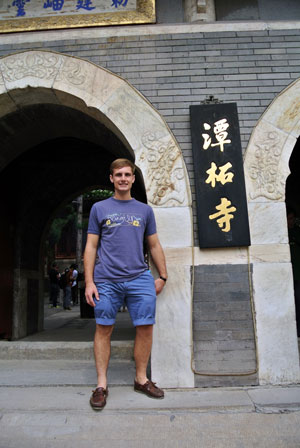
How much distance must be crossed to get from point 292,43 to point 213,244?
95.4 inches

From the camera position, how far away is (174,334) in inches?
125

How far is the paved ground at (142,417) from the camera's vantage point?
2207 mm

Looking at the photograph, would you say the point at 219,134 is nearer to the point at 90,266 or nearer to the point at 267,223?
the point at 267,223

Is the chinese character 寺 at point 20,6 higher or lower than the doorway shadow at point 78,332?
higher

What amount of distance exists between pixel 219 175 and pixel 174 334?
159 cm

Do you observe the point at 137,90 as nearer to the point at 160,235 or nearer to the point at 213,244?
the point at 160,235

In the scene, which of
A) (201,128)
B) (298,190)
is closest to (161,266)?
(201,128)

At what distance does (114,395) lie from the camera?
2.77 metres

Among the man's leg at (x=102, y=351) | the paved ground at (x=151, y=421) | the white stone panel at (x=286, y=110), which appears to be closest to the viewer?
the paved ground at (x=151, y=421)

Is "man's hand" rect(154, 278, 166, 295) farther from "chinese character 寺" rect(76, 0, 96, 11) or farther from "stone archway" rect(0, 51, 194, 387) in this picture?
"chinese character 寺" rect(76, 0, 96, 11)

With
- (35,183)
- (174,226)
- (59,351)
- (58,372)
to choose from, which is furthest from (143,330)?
(35,183)

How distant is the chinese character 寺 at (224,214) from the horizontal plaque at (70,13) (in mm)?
2314

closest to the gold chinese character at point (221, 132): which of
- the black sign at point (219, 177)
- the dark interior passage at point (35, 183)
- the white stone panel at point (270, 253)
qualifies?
the black sign at point (219, 177)

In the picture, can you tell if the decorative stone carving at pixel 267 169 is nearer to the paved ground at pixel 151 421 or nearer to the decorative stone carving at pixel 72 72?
the paved ground at pixel 151 421
